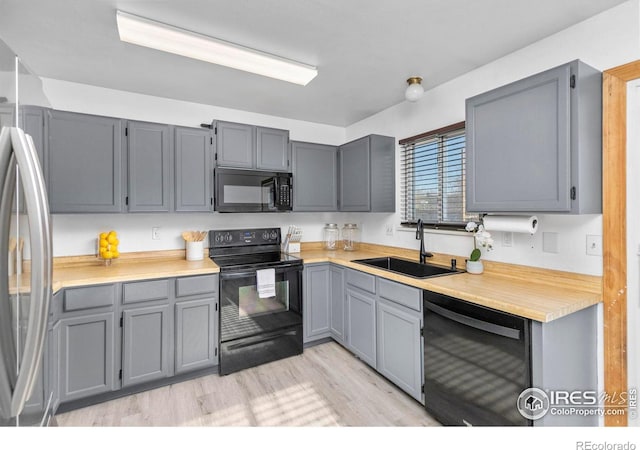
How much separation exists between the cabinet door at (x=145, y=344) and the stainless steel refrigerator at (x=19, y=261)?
1.50 metres

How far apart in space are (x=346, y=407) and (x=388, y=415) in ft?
0.96

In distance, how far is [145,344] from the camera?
227 cm

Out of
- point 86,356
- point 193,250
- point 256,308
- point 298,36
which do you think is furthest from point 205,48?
point 86,356

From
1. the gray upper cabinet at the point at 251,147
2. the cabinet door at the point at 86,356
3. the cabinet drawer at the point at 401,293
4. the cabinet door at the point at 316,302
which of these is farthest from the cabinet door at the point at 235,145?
the cabinet drawer at the point at 401,293

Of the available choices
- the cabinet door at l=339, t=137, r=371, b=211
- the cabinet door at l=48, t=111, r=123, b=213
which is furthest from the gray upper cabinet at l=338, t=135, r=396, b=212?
the cabinet door at l=48, t=111, r=123, b=213

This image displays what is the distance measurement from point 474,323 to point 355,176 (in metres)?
2.01

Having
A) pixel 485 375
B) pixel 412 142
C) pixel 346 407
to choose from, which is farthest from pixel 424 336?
pixel 412 142

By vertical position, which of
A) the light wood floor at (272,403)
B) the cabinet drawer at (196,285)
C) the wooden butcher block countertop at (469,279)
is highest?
the wooden butcher block countertop at (469,279)

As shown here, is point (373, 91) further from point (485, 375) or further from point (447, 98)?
point (485, 375)

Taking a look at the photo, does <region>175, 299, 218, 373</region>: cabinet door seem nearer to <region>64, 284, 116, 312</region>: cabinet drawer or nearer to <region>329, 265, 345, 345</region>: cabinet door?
<region>64, 284, 116, 312</region>: cabinet drawer

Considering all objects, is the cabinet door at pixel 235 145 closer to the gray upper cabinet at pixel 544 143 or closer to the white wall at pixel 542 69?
the white wall at pixel 542 69

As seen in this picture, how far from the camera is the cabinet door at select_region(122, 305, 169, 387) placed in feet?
7.23

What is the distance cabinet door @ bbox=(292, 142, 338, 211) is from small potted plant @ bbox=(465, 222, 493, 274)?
5.32 ft

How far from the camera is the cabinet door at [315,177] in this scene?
10.8 feet
